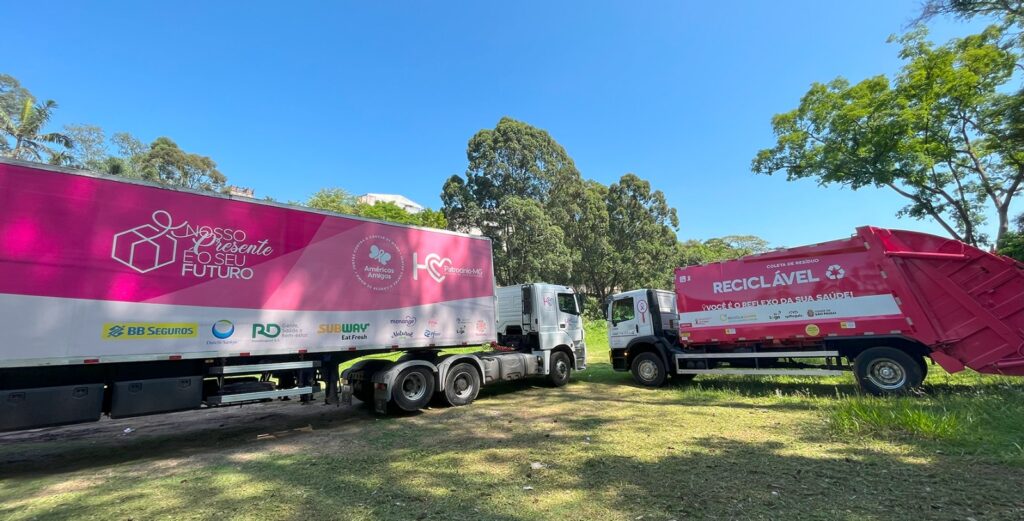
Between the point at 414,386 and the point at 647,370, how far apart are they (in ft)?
18.9

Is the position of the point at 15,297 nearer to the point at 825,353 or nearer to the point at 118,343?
the point at 118,343

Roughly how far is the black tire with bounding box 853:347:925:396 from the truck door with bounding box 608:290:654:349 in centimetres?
411

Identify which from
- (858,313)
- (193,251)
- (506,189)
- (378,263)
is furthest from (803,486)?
(506,189)

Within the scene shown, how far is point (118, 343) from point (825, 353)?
37.9ft

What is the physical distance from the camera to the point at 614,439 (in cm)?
573

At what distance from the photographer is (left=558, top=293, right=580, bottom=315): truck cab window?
1115 centimetres

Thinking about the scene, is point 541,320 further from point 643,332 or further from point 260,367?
point 260,367

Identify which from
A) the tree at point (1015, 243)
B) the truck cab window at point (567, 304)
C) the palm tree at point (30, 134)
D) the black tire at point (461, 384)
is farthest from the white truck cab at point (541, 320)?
the palm tree at point (30, 134)

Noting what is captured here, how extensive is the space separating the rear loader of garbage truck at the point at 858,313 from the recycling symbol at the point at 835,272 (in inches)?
0.6

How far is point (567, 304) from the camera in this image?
37.3 ft

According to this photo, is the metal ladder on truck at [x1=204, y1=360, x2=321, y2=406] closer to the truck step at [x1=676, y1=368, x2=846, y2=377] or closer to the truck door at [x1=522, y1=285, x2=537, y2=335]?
the truck door at [x1=522, y1=285, x2=537, y2=335]

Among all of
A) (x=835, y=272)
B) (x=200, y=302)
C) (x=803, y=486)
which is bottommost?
(x=803, y=486)

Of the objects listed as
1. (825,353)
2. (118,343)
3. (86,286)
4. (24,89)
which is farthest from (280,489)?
(24,89)

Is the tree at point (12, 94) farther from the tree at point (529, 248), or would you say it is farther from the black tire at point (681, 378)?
the black tire at point (681, 378)
